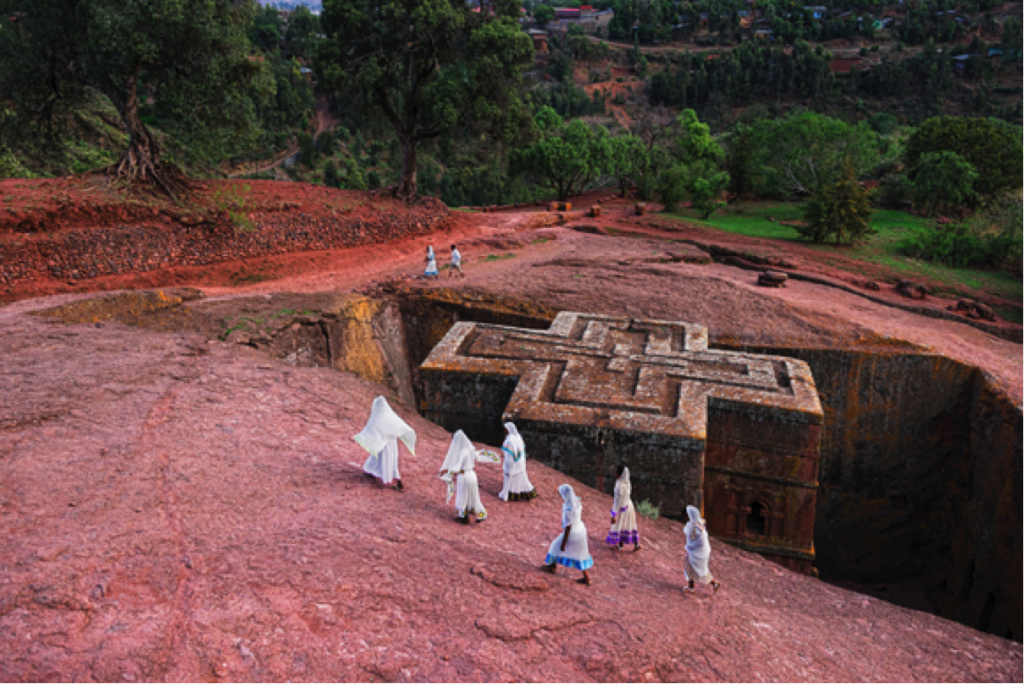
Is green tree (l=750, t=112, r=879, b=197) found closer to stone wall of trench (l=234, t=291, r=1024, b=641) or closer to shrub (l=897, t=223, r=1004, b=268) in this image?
shrub (l=897, t=223, r=1004, b=268)

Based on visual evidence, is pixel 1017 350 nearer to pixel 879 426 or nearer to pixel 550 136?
pixel 879 426

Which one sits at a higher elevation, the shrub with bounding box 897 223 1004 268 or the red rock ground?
the shrub with bounding box 897 223 1004 268

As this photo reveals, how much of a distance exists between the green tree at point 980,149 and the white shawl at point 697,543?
23282mm

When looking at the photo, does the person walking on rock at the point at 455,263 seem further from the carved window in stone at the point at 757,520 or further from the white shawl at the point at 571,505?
the white shawl at the point at 571,505

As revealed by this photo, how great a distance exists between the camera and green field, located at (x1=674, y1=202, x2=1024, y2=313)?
17.5 meters

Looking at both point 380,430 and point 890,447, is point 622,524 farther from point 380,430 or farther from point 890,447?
point 890,447

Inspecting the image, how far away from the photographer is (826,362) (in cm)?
1235

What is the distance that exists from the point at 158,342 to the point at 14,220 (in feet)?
20.7

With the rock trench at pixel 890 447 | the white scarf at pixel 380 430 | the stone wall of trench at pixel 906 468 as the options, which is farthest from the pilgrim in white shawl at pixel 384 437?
the stone wall of trench at pixel 906 468

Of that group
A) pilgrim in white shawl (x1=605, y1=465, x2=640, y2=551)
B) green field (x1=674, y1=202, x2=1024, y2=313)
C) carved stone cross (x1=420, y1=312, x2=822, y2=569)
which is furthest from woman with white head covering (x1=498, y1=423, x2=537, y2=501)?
green field (x1=674, y1=202, x2=1024, y2=313)

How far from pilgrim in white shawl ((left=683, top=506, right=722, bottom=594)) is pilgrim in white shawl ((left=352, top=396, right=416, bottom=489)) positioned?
302 cm

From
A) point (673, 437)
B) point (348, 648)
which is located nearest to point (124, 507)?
point (348, 648)

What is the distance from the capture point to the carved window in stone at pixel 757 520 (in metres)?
9.84

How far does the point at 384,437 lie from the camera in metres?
7.27
